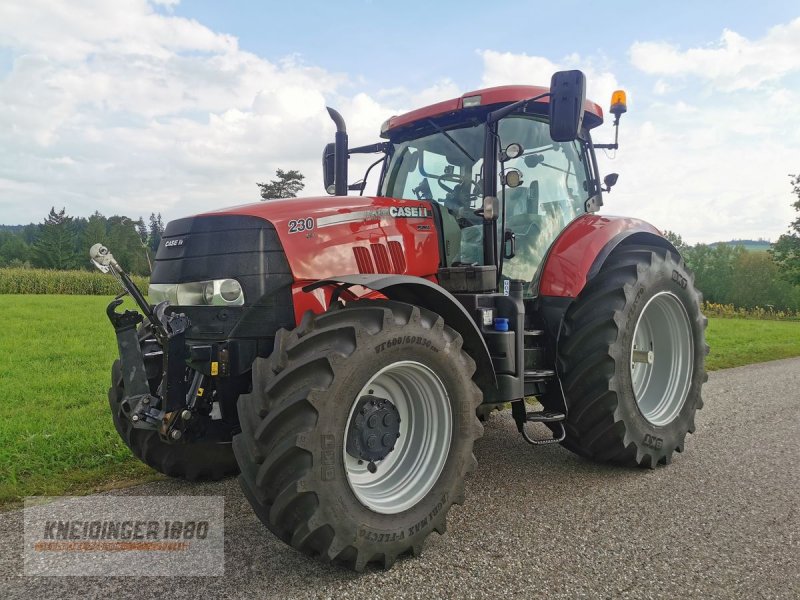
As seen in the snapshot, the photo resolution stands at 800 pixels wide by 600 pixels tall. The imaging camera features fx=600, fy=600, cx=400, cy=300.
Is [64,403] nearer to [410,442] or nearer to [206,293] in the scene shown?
[206,293]

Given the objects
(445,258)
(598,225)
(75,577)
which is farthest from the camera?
(598,225)

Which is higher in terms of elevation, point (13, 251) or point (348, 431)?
point (13, 251)

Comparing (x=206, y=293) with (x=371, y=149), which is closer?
(x=206, y=293)

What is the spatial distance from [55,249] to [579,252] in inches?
2801

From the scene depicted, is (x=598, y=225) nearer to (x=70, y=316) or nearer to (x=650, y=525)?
(x=650, y=525)

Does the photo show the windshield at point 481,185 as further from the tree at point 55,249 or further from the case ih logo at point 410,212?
the tree at point 55,249

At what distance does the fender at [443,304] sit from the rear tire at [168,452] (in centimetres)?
139

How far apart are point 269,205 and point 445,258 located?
1241mm

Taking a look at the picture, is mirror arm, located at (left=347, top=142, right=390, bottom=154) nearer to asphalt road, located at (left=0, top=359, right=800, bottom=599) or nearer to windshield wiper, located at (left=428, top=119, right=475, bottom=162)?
windshield wiper, located at (left=428, top=119, right=475, bottom=162)

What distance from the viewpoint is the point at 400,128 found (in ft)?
14.8

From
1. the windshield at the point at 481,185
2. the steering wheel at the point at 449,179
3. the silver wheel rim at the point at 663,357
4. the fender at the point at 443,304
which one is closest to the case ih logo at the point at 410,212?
the windshield at the point at 481,185

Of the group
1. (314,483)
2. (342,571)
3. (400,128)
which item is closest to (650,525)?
(342,571)

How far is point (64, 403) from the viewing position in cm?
630

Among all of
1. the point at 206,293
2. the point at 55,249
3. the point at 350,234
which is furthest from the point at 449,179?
the point at 55,249
